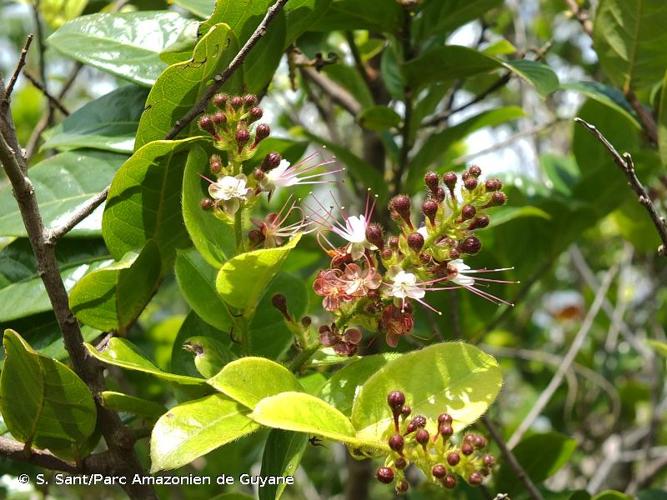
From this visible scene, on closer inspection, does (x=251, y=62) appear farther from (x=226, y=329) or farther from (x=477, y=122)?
(x=477, y=122)

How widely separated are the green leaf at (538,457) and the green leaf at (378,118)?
0.59 metres

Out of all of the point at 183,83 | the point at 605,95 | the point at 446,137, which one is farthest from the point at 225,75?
the point at 605,95

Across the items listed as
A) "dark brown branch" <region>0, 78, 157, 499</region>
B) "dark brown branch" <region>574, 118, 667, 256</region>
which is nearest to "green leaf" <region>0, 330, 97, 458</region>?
"dark brown branch" <region>0, 78, 157, 499</region>

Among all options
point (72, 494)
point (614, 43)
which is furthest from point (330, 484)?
point (614, 43)

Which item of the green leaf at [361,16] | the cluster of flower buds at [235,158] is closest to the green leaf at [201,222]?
the cluster of flower buds at [235,158]

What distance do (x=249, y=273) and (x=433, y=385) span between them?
23 centimetres

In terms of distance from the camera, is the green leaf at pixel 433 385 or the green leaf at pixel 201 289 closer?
the green leaf at pixel 433 385

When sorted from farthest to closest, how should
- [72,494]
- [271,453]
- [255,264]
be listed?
[72,494]
[271,453]
[255,264]

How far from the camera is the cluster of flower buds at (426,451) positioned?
2.81ft

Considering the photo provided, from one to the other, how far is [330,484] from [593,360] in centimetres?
95

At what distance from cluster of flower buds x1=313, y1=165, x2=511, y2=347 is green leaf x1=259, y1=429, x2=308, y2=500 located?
14cm

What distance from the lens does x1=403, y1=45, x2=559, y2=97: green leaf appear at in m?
1.24

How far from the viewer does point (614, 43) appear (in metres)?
1.45

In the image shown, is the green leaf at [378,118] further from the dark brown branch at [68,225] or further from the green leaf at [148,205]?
the dark brown branch at [68,225]
